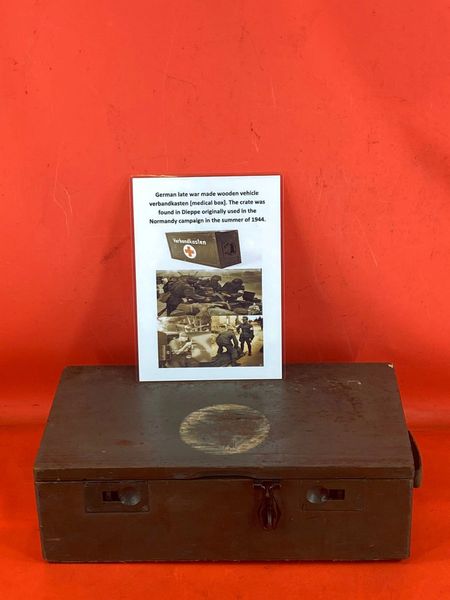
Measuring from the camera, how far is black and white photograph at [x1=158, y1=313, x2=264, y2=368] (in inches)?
52.1

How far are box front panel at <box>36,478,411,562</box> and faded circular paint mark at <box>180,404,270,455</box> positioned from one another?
6 cm

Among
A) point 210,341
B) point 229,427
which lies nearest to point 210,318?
point 210,341

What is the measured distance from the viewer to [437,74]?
4.05 ft

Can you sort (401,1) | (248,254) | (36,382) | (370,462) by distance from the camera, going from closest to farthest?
1. (370,462)
2. (401,1)
3. (248,254)
4. (36,382)

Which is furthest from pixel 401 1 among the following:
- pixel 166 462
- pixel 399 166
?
pixel 166 462

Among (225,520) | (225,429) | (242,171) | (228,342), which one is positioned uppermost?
(242,171)

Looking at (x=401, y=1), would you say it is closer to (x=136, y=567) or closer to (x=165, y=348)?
(x=165, y=348)

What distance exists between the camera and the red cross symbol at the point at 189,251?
130 centimetres

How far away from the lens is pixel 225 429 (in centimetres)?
118

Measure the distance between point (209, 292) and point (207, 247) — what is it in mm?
73

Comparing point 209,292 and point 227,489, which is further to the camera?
point 209,292

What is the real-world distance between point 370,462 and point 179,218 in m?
0.47

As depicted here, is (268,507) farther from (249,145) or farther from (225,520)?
(249,145)

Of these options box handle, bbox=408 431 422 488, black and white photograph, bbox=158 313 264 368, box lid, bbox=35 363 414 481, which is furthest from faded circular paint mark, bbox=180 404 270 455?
box handle, bbox=408 431 422 488
